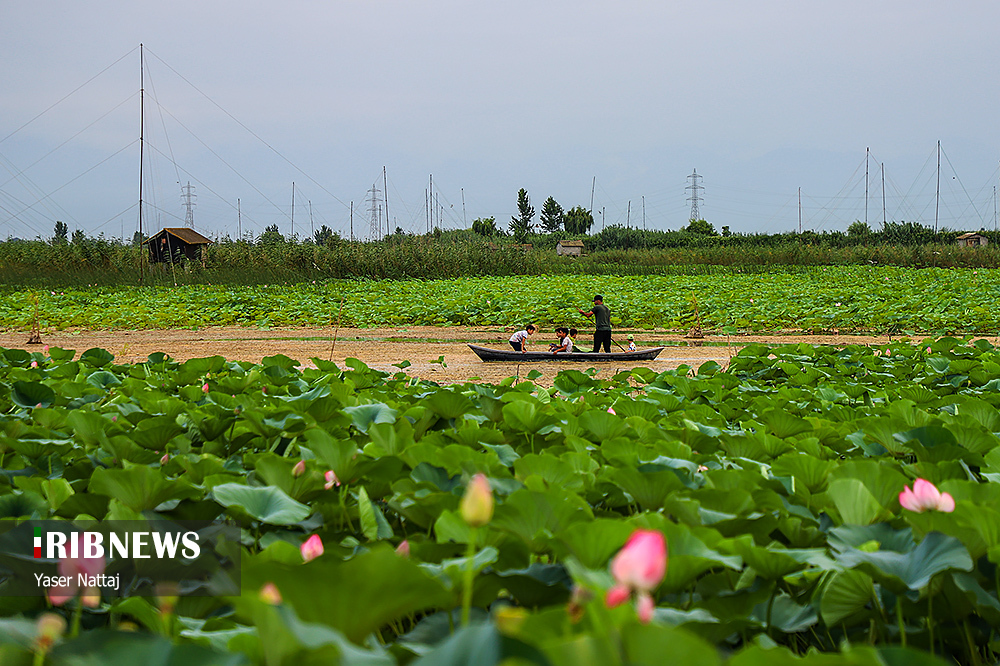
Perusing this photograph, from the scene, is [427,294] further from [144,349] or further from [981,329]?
[981,329]

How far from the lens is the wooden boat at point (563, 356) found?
30.2 feet

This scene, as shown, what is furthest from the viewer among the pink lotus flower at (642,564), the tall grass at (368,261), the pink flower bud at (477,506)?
the tall grass at (368,261)

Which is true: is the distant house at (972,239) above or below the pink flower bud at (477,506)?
above

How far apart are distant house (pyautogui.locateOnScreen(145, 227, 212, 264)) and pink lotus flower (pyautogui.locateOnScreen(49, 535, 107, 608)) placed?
32.4m

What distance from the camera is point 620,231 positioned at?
57.7m

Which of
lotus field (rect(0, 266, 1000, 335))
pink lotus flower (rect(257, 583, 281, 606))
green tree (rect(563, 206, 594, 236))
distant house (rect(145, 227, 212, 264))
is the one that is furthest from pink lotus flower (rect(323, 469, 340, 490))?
green tree (rect(563, 206, 594, 236))

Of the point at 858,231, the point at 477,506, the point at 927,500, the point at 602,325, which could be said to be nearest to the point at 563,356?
the point at 602,325

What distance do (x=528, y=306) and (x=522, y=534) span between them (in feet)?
50.7

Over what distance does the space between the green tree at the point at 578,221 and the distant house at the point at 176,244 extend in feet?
124

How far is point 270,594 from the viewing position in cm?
67

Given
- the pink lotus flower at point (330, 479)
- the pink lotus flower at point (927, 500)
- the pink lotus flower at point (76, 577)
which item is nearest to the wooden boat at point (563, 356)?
the pink lotus flower at point (330, 479)

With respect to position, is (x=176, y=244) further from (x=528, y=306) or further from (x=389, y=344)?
(x=389, y=344)

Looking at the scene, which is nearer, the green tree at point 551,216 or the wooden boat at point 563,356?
the wooden boat at point 563,356

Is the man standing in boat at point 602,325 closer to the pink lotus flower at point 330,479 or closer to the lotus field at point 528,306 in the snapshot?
the lotus field at point 528,306
